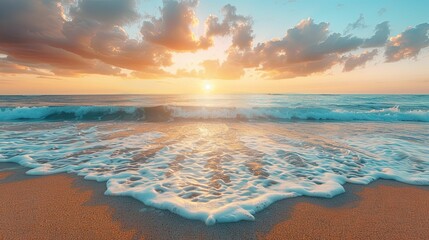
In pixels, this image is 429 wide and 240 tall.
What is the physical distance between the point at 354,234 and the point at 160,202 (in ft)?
8.00

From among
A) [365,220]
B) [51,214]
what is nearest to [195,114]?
[51,214]

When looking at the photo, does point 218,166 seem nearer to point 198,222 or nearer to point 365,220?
point 198,222

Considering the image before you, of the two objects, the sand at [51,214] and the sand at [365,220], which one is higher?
the sand at [51,214]

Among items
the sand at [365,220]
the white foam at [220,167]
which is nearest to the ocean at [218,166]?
the white foam at [220,167]

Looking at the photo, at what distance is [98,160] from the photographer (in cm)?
521

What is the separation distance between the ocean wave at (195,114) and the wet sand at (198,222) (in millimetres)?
12001

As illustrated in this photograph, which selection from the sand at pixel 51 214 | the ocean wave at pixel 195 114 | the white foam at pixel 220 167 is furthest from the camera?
the ocean wave at pixel 195 114

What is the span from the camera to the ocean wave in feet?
51.2

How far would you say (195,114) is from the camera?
16344 mm

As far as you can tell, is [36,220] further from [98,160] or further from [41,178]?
[98,160]

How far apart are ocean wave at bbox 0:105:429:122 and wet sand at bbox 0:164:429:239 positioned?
12.0 m

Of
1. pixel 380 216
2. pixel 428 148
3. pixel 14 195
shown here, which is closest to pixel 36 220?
pixel 14 195

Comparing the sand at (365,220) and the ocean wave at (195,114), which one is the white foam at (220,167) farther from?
the ocean wave at (195,114)

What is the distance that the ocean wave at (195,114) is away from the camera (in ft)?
51.2
